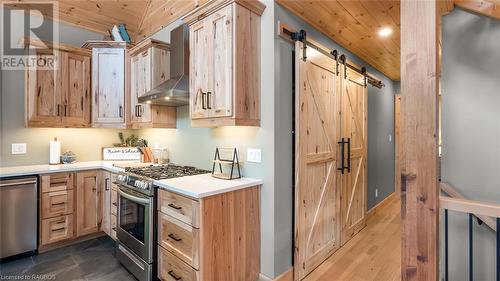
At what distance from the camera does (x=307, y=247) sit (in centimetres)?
250

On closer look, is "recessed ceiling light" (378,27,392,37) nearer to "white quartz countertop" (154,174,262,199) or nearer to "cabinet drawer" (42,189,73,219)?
"white quartz countertop" (154,174,262,199)

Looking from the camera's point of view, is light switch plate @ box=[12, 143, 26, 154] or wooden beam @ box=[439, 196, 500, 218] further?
light switch plate @ box=[12, 143, 26, 154]

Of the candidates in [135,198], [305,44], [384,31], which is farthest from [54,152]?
[384,31]

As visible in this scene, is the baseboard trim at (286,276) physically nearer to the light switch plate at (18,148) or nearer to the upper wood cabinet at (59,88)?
the upper wood cabinet at (59,88)

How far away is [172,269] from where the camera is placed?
2074 millimetres

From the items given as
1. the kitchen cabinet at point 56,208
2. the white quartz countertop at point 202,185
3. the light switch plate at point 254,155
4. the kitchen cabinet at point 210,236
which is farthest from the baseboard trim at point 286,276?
the kitchen cabinet at point 56,208

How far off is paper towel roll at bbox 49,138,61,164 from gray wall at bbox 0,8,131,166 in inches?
5.5

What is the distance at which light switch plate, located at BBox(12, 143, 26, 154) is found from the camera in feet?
10.3

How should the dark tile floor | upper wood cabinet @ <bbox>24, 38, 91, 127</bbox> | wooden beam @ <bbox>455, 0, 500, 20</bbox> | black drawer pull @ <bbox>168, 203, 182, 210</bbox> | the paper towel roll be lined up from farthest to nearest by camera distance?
the paper towel roll
upper wood cabinet @ <bbox>24, 38, 91, 127</bbox>
the dark tile floor
black drawer pull @ <bbox>168, 203, 182, 210</bbox>
wooden beam @ <bbox>455, 0, 500, 20</bbox>

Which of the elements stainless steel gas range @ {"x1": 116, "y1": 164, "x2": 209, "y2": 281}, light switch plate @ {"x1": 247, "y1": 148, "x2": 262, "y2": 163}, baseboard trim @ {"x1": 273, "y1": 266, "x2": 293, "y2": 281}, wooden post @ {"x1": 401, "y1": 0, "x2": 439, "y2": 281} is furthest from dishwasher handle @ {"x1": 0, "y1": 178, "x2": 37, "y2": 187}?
wooden post @ {"x1": 401, "y1": 0, "x2": 439, "y2": 281}

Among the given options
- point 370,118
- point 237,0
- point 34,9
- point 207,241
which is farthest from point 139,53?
point 370,118

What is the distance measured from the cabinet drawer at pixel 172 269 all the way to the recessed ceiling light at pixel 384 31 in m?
3.14

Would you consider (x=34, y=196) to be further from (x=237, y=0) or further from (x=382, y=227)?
(x=382, y=227)

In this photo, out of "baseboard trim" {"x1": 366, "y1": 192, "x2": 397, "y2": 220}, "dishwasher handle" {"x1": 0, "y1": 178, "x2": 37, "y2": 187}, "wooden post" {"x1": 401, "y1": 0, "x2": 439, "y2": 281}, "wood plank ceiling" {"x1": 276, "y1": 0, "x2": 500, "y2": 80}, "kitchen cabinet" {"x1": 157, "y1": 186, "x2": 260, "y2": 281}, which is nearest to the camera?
"wooden post" {"x1": 401, "y1": 0, "x2": 439, "y2": 281}
